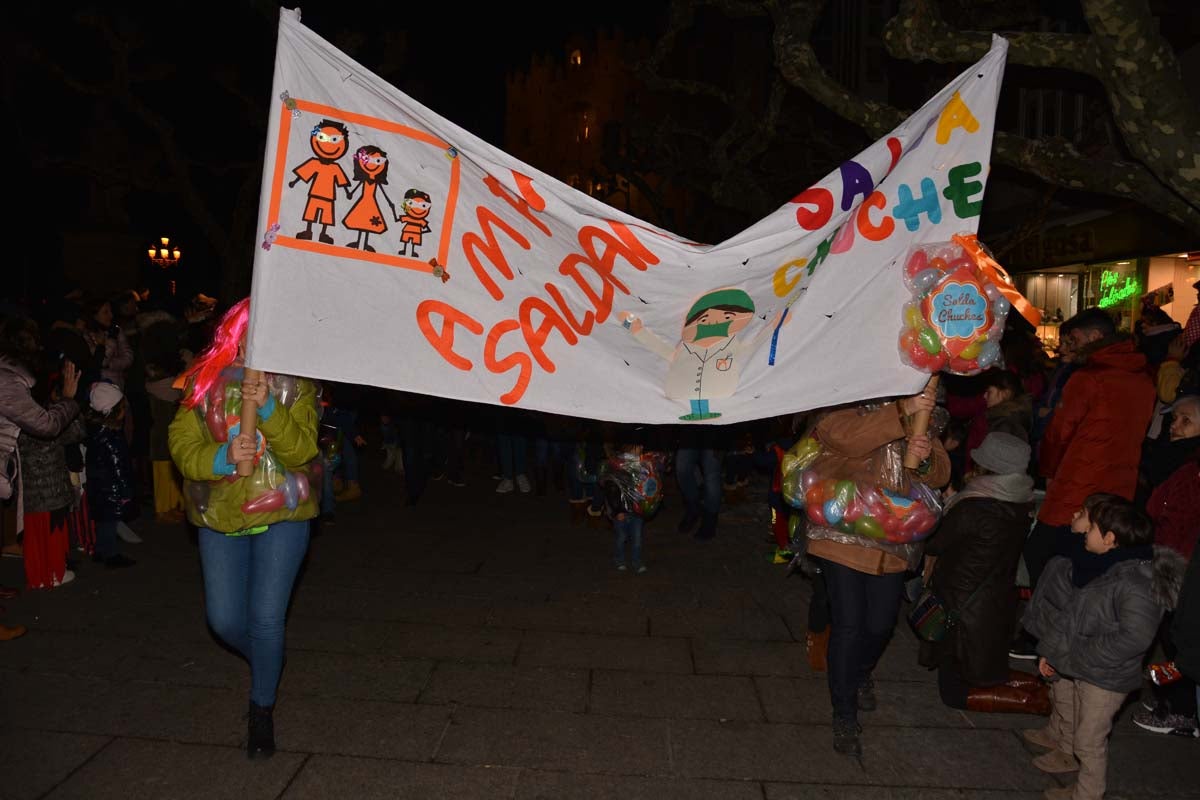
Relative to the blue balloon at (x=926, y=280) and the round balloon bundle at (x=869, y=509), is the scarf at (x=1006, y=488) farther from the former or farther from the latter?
the blue balloon at (x=926, y=280)

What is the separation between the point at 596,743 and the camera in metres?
4.37

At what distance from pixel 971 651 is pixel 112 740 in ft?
13.5

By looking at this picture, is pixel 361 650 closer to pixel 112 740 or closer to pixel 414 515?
pixel 112 740

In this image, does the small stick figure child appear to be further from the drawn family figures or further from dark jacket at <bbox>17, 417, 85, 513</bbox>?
dark jacket at <bbox>17, 417, 85, 513</bbox>

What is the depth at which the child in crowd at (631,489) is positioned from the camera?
7.13m

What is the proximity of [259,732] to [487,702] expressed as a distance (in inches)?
45.2

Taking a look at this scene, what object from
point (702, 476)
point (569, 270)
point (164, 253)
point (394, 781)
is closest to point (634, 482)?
point (702, 476)

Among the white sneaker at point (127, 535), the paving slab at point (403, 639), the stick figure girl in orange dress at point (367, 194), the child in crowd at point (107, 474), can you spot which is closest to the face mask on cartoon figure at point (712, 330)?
the stick figure girl in orange dress at point (367, 194)

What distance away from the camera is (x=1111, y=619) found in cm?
390

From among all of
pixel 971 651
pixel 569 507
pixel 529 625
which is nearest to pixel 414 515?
pixel 569 507

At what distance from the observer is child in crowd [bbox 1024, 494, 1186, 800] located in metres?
3.84

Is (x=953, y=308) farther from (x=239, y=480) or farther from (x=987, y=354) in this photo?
(x=239, y=480)

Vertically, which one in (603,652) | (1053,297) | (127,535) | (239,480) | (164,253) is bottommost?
(603,652)

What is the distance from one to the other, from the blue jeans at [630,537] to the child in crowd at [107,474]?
12.0 ft
